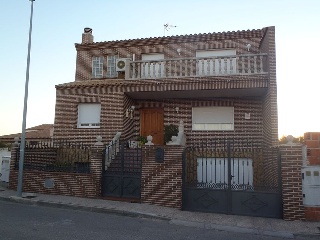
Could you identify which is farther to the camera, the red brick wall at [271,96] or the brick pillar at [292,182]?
the red brick wall at [271,96]

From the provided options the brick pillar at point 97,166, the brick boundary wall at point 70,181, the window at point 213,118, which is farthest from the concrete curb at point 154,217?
the window at point 213,118

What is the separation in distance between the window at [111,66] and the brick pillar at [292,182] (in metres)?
11.0

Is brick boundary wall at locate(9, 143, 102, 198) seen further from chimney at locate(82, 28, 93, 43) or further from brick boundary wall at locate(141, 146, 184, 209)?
chimney at locate(82, 28, 93, 43)

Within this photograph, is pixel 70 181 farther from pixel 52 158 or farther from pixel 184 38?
pixel 184 38

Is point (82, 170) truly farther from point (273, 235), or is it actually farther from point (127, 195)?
point (273, 235)

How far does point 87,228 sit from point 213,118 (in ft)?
30.0

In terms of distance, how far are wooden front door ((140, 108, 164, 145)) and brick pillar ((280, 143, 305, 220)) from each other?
7499 millimetres

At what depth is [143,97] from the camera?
47.5ft

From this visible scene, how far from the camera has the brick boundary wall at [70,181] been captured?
33.0 feet

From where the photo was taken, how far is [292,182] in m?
7.78

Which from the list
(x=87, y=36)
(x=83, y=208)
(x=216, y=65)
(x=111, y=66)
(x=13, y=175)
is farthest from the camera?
(x=87, y=36)

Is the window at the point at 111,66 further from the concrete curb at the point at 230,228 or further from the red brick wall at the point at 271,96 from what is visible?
the concrete curb at the point at 230,228

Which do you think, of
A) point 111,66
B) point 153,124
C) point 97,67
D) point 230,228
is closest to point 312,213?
point 230,228

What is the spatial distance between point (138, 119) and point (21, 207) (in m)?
7.38
